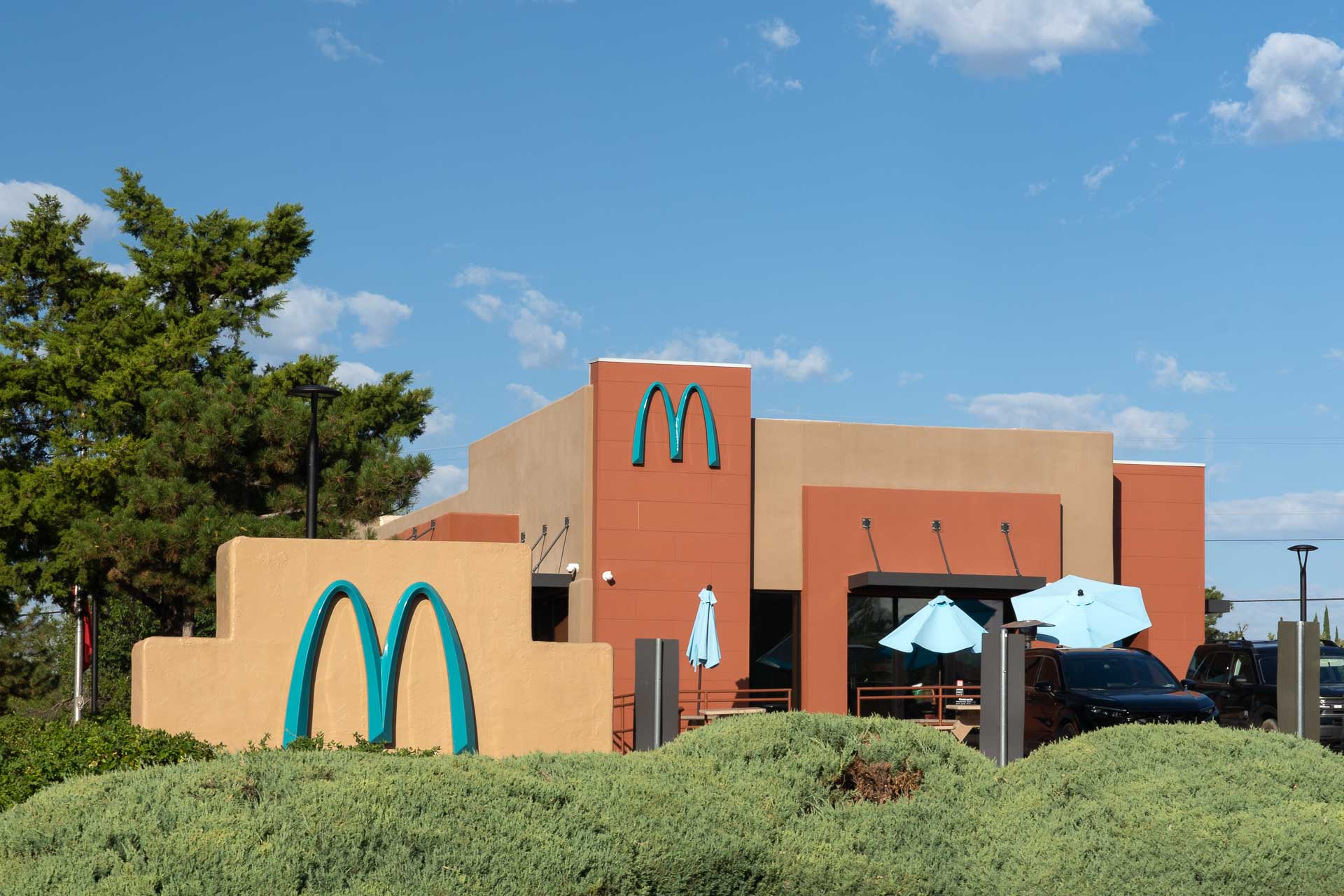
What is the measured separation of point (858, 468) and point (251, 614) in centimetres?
1438

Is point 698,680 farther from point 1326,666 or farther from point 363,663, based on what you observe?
point 363,663

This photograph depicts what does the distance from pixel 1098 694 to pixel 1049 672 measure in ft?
3.43

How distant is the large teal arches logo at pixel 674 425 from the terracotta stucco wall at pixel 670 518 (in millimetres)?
98

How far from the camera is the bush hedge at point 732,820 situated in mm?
6270

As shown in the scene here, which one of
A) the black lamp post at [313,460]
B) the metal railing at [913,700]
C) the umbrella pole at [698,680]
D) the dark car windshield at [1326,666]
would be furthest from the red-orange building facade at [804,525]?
the black lamp post at [313,460]

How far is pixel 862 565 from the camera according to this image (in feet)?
85.0

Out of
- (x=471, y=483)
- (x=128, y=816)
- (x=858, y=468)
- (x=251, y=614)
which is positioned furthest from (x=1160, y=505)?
(x=128, y=816)

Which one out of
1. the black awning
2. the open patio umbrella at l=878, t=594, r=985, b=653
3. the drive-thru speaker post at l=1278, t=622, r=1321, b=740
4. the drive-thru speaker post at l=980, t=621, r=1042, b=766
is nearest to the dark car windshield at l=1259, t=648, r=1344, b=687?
the open patio umbrella at l=878, t=594, r=985, b=653

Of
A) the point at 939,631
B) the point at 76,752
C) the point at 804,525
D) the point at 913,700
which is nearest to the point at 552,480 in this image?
the point at 804,525

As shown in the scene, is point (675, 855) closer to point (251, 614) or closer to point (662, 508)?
point (251, 614)

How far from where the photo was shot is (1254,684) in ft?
70.2

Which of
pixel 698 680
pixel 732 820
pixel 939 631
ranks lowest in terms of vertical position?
pixel 698 680

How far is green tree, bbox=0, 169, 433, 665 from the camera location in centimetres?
2545

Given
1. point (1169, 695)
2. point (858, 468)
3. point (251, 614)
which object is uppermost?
point (858, 468)
